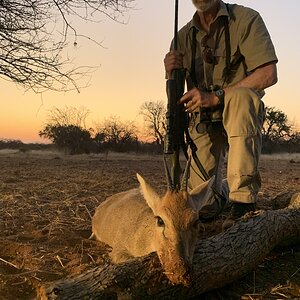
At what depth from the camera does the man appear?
5.14 m

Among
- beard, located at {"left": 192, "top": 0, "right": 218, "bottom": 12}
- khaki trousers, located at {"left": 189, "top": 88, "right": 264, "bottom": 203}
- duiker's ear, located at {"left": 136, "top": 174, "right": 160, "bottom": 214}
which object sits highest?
beard, located at {"left": 192, "top": 0, "right": 218, "bottom": 12}

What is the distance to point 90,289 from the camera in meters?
3.03

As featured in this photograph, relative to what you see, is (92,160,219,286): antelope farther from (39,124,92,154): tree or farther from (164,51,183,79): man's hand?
(39,124,92,154): tree

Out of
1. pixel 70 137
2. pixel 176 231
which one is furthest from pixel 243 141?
pixel 70 137

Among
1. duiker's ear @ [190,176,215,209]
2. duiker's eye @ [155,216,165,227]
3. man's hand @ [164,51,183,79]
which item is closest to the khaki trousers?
duiker's ear @ [190,176,215,209]

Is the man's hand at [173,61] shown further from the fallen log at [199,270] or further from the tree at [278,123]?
the tree at [278,123]

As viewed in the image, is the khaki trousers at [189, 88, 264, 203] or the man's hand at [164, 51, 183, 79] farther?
the man's hand at [164, 51, 183, 79]

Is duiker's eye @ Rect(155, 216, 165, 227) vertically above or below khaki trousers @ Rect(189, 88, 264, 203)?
below

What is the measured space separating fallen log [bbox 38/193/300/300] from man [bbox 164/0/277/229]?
0.57 m

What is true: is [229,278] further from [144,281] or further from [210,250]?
[144,281]

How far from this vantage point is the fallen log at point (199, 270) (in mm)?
3043

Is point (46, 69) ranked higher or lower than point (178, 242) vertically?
higher

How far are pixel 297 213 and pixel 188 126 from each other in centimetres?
218

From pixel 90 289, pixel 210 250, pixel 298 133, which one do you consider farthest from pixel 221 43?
pixel 298 133
